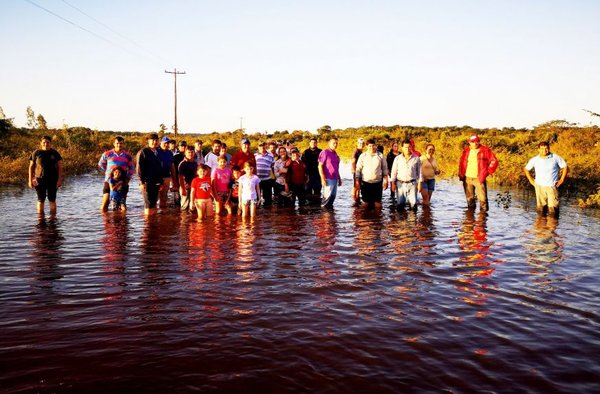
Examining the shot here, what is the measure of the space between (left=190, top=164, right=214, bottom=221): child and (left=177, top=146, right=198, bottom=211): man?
82 cm

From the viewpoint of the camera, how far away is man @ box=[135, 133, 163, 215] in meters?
11.8

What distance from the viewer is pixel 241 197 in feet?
39.2

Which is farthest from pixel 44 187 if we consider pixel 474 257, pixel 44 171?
pixel 474 257

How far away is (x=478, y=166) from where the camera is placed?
12570 mm

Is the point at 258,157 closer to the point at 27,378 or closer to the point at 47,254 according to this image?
the point at 47,254

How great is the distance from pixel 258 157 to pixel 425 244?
21.2ft

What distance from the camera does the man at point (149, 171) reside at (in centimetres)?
1180

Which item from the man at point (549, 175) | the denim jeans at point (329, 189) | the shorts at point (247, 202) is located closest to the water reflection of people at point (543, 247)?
the man at point (549, 175)

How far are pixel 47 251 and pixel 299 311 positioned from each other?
493 cm

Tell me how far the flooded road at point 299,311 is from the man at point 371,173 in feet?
10.5

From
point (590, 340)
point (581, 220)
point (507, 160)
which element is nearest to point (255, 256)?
point (590, 340)

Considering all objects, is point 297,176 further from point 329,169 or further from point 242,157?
point 242,157

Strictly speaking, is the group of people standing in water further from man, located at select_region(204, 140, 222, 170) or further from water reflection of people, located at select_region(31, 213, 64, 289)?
water reflection of people, located at select_region(31, 213, 64, 289)

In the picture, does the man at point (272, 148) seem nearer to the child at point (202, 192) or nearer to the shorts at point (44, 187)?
the child at point (202, 192)
